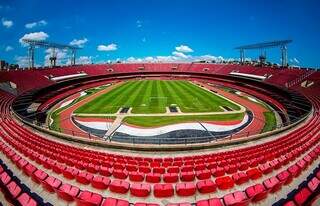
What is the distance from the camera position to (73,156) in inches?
688

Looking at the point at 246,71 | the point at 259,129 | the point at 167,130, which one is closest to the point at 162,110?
the point at 167,130

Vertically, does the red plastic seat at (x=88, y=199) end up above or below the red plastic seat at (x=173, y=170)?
above

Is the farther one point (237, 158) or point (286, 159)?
point (237, 158)

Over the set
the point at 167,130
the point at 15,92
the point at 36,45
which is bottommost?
the point at 167,130

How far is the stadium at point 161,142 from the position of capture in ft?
38.7

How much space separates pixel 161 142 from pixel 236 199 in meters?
17.8

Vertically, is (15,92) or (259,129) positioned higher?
(15,92)

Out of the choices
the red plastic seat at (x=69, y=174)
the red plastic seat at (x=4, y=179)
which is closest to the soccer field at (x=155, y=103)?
the red plastic seat at (x=69, y=174)

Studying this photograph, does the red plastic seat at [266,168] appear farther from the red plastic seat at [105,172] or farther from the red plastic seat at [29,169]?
the red plastic seat at [29,169]

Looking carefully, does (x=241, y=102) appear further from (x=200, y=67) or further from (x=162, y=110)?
(x=200, y=67)

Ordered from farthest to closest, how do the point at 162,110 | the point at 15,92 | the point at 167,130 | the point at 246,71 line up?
1. the point at 246,71
2. the point at 15,92
3. the point at 162,110
4. the point at 167,130

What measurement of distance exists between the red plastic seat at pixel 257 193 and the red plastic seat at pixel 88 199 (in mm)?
6448

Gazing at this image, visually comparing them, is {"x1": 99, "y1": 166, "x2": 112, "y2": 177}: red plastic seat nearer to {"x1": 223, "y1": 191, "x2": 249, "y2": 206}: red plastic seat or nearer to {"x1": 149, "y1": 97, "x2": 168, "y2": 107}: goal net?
{"x1": 223, "y1": 191, "x2": 249, "y2": 206}: red plastic seat

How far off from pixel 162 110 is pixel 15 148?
25.5m
